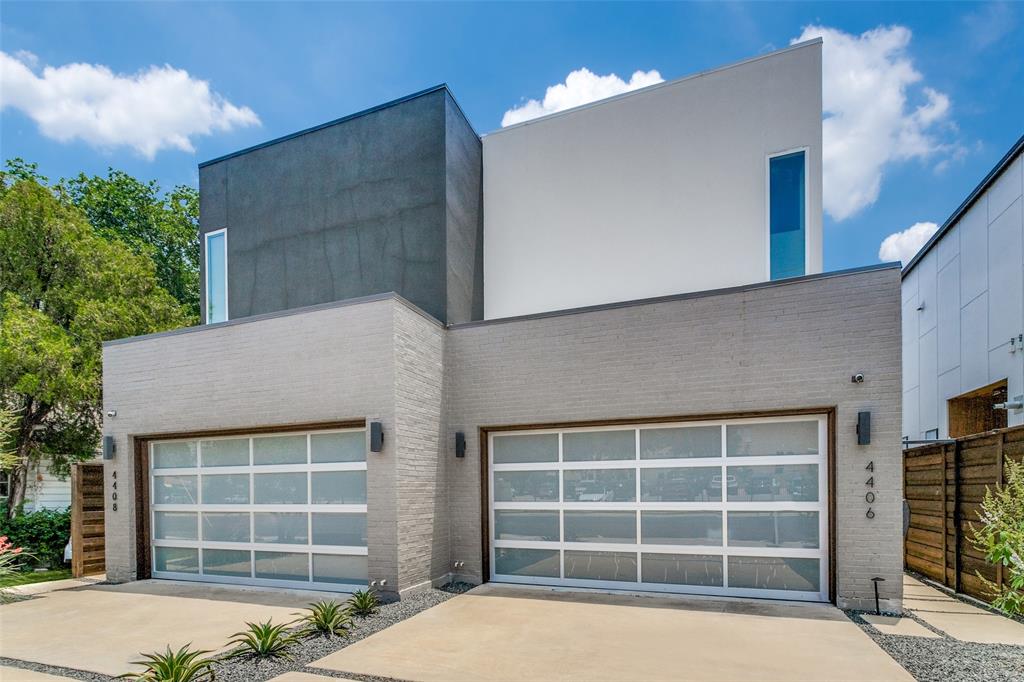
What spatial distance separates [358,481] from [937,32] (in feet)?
35.4

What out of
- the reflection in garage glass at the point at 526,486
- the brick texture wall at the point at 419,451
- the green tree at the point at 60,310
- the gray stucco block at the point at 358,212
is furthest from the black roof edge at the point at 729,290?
the green tree at the point at 60,310

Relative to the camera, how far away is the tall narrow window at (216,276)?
10.9 meters

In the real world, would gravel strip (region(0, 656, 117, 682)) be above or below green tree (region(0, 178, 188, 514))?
below

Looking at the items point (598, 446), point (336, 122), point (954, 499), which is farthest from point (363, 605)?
point (336, 122)

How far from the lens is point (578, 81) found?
1078 cm

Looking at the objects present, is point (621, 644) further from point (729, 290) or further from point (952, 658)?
point (729, 290)

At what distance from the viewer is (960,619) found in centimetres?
600

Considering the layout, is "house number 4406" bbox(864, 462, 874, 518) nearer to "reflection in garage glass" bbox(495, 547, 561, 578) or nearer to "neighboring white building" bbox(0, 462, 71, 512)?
"reflection in garage glass" bbox(495, 547, 561, 578)

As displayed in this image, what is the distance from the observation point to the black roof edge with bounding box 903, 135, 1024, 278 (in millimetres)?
10039

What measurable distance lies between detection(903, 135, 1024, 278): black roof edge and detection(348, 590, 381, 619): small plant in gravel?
12.5 m

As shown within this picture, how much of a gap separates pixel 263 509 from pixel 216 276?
5.16m

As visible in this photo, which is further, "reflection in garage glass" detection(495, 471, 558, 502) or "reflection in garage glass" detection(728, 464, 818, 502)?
"reflection in garage glass" detection(495, 471, 558, 502)

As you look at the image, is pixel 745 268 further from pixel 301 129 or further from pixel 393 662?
pixel 301 129

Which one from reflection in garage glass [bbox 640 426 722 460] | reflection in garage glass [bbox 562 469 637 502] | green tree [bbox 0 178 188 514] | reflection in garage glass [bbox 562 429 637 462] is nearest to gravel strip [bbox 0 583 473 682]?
reflection in garage glass [bbox 562 469 637 502]
